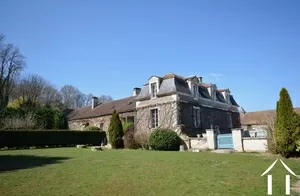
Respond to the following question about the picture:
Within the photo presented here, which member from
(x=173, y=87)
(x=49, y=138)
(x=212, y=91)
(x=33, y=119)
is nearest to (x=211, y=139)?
(x=173, y=87)

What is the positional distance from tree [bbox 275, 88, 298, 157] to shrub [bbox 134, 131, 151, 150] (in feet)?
32.2

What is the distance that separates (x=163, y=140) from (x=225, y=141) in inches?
174

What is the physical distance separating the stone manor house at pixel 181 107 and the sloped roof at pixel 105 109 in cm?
18

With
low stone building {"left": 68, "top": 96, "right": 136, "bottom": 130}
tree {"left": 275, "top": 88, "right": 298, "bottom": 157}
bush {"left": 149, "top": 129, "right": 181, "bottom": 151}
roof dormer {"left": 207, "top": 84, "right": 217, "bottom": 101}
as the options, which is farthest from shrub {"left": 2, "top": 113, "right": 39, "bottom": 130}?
tree {"left": 275, "top": 88, "right": 298, "bottom": 157}

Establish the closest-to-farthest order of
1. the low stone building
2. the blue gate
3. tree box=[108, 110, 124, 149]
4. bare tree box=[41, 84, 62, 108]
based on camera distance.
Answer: the blue gate → tree box=[108, 110, 124, 149] → the low stone building → bare tree box=[41, 84, 62, 108]

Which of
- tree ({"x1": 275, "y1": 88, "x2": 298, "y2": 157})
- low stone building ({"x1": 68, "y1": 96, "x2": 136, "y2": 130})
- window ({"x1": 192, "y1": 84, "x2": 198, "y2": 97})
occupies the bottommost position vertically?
tree ({"x1": 275, "y1": 88, "x2": 298, "y2": 157})

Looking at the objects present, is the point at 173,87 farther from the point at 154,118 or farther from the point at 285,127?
the point at 285,127

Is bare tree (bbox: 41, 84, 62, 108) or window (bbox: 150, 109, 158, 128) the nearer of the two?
window (bbox: 150, 109, 158, 128)

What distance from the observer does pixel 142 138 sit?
21.5 meters

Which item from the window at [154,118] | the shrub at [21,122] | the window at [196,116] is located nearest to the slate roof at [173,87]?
the window at [154,118]

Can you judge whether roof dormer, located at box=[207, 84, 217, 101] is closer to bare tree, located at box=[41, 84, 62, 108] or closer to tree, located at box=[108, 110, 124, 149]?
tree, located at box=[108, 110, 124, 149]

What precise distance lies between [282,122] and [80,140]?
809 inches

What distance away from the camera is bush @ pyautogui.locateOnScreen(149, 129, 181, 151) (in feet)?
65.1

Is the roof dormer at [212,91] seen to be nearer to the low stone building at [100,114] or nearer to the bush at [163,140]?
the low stone building at [100,114]
